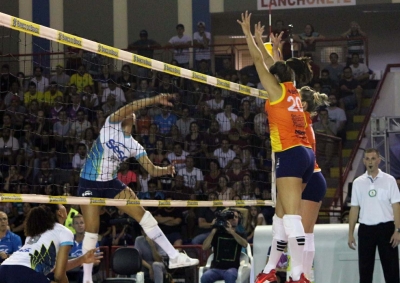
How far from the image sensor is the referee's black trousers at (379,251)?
10.1 metres

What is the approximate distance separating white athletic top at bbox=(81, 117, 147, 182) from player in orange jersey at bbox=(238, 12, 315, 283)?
1941 millimetres

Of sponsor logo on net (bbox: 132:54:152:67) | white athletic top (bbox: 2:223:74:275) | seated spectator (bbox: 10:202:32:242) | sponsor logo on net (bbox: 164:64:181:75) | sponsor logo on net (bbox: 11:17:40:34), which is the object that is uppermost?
sponsor logo on net (bbox: 11:17:40:34)

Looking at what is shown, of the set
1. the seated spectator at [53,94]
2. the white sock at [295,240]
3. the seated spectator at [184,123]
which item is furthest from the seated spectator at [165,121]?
the white sock at [295,240]

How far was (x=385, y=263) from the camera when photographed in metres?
10.1

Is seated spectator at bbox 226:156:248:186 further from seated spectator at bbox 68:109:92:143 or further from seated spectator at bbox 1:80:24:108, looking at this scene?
seated spectator at bbox 1:80:24:108

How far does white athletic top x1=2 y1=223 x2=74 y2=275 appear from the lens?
803 cm

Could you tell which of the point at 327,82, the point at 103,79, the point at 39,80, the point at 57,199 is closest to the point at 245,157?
the point at 327,82

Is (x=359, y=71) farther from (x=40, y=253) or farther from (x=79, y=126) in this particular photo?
(x=40, y=253)

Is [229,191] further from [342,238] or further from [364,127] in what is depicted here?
[364,127]

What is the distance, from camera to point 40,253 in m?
8.10

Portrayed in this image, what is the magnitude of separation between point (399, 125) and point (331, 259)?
3.56 meters

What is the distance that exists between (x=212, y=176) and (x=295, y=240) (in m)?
6.93

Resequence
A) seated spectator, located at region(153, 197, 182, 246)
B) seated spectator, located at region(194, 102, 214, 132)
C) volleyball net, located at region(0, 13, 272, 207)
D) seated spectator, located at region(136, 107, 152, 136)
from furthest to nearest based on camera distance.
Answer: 1. seated spectator, located at region(194, 102, 214, 132)
2. seated spectator, located at region(136, 107, 152, 136)
3. seated spectator, located at region(153, 197, 182, 246)
4. volleyball net, located at region(0, 13, 272, 207)

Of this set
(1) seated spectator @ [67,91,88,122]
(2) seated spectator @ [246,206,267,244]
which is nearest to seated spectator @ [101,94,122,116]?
(1) seated spectator @ [67,91,88,122]
